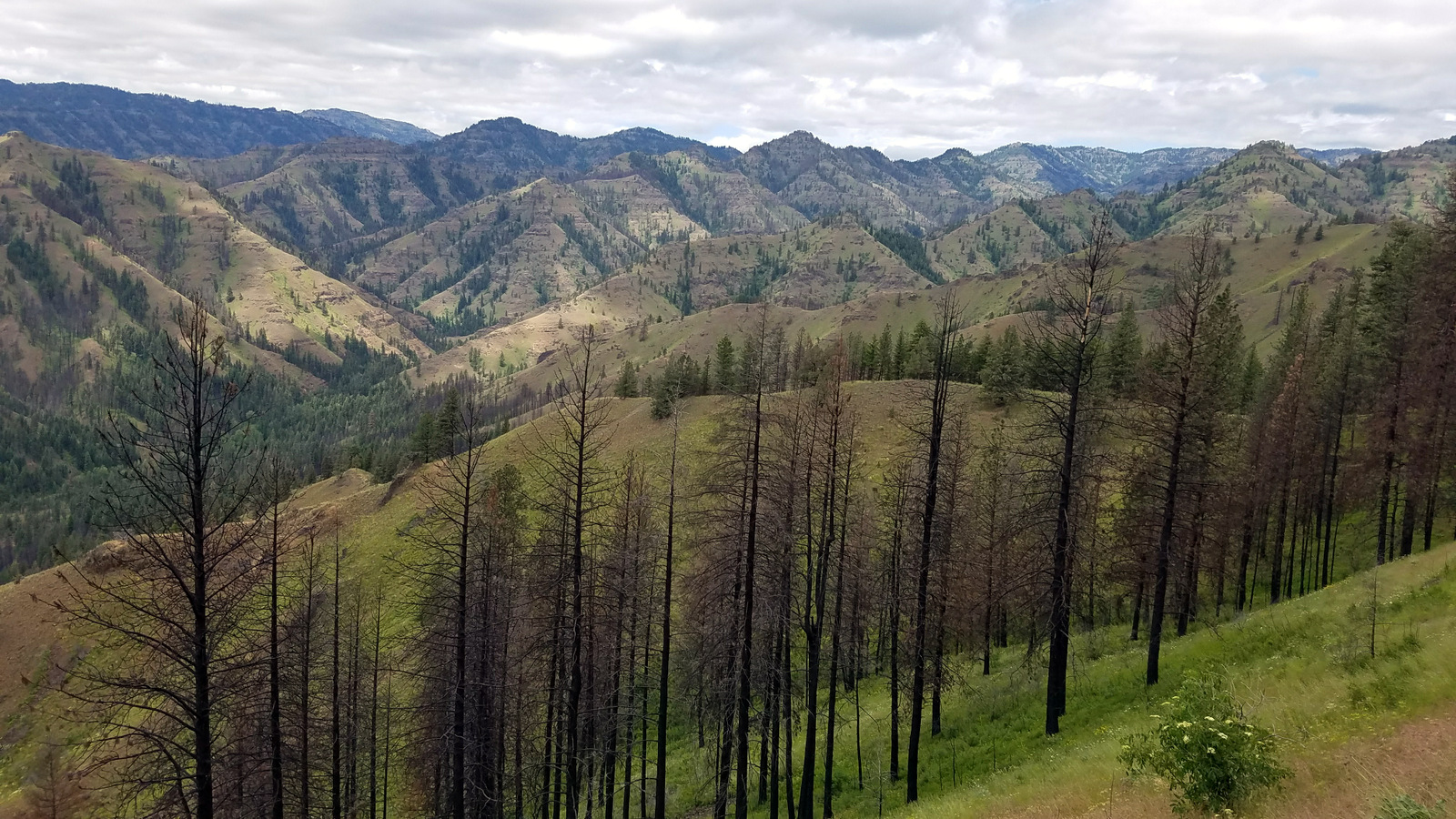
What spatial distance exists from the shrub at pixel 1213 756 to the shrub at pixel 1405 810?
1748mm

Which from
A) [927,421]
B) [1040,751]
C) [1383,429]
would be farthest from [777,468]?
[1383,429]

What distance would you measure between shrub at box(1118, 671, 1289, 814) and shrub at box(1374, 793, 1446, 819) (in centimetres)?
175

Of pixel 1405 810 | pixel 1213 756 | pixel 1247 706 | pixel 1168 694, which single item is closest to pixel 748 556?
pixel 1213 756

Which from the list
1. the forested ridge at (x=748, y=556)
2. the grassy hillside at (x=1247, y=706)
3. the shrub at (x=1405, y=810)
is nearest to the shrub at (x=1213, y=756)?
the grassy hillside at (x=1247, y=706)

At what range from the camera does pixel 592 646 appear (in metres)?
26.0

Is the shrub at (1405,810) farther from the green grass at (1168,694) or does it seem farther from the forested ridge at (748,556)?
the forested ridge at (748,556)

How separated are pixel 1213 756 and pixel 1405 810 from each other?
2.56 m

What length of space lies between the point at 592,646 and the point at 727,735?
5.81 m

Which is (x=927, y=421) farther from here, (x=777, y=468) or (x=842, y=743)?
(x=842, y=743)

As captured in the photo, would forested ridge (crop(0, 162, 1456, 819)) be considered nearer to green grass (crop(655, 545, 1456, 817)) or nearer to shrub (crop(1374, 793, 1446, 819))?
green grass (crop(655, 545, 1456, 817))

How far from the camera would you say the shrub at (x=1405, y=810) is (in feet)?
32.3

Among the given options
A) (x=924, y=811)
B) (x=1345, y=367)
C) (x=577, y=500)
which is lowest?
(x=924, y=811)

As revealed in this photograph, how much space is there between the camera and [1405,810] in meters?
10.1

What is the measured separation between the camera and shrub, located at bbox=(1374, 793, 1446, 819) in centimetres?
986
